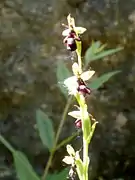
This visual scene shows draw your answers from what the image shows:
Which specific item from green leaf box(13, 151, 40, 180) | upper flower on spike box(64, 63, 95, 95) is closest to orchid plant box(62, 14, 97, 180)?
upper flower on spike box(64, 63, 95, 95)

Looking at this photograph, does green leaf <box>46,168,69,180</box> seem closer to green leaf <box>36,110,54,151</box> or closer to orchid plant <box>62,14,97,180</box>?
green leaf <box>36,110,54,151</box>

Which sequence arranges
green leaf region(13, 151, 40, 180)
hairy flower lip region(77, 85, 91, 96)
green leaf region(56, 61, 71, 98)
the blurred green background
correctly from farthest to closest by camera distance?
1. the blurred green background
2. green leaf region(56, 61, 71, 98)
3. green leaf region(13, 151, 40, 180)
4. hairy flower lip region(77, 85, 91, 96)

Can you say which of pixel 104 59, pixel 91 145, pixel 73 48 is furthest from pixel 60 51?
pixel 73 48

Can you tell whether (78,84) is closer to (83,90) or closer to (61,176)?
(83,90)

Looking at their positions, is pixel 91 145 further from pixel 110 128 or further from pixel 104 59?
pixel 104 59

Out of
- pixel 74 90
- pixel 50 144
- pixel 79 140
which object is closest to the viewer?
pixel 74 90

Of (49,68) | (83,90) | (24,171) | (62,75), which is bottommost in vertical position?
(83,90)

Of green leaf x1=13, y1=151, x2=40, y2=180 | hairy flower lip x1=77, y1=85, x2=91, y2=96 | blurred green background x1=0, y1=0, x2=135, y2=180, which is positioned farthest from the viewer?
blurred green background x1=0, y1=0, x2=135, y2=180

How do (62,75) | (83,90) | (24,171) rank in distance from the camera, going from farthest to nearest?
(62,75) → (24,171) → (83,90)

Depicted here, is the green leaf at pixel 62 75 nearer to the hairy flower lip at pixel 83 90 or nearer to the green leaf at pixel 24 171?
the green leaf at pixel 24 171

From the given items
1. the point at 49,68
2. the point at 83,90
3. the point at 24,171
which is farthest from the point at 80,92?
the point at 49,68

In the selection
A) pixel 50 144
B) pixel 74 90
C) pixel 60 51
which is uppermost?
pixel 60 51
